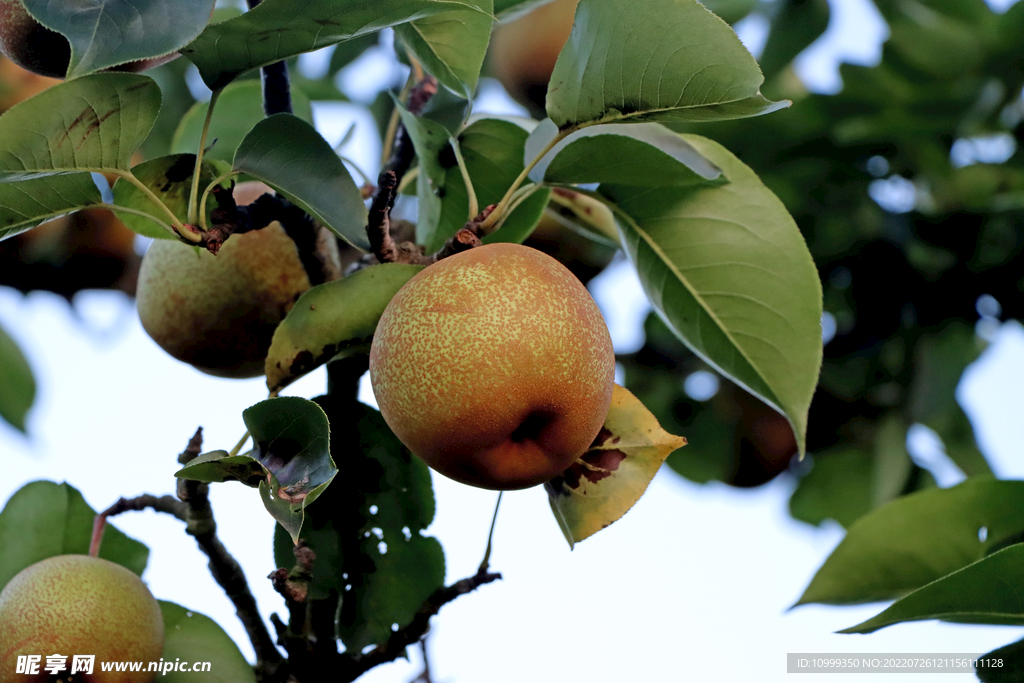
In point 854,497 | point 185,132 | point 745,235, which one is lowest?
point 854,497

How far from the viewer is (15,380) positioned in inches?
82.8

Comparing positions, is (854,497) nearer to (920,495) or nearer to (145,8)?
(920,495)

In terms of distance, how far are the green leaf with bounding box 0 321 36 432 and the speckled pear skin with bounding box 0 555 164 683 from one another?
1.17 m

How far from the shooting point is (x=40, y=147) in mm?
767

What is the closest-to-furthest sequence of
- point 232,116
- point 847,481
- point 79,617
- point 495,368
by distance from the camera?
1. point 495,368
2. point 79,617
3. point 232,116
4. point 847,481

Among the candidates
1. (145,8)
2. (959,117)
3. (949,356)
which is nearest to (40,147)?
(145,8)

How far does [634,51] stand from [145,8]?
42 centimetres

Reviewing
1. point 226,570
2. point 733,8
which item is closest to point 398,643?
point 226,570

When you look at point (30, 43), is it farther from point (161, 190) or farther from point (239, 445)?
point (239, 445)

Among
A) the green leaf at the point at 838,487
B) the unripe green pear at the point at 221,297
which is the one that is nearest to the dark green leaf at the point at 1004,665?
the unripe green pear at the point at 221,297

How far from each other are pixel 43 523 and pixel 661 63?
3.22 feet

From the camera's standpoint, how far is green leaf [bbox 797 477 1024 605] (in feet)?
4.00

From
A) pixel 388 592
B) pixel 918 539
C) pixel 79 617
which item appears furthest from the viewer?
pixel 918 539

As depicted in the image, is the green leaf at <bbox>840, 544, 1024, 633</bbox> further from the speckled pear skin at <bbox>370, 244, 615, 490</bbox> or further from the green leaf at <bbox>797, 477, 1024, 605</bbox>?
the speckled pear skin at <bbox>370, 244, 615, 490</bbox>
